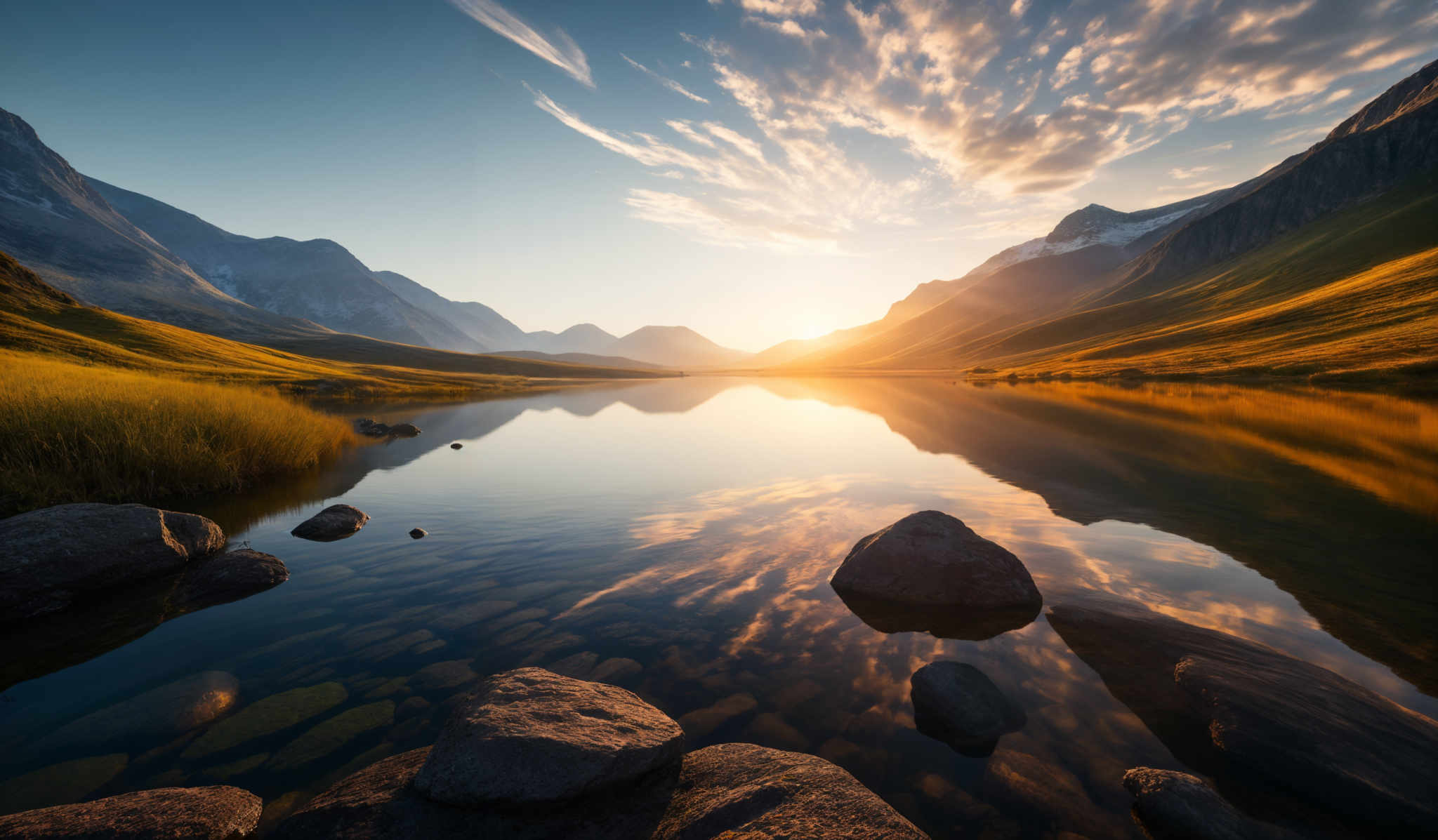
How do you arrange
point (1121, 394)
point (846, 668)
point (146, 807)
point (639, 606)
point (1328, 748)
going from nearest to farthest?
point (146, 807) < point (1328, 748) < point (846, 668) < point (639, 606) < point (1121, 394)

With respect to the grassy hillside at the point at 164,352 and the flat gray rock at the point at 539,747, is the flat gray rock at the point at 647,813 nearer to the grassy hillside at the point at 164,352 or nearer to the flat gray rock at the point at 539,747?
the flat gray rock at the point at 539,747

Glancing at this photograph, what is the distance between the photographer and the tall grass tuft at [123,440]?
14.2 metres

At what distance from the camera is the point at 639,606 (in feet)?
35.3

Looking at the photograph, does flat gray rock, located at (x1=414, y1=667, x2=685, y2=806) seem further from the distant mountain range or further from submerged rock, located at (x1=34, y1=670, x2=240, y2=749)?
the distant mountain range

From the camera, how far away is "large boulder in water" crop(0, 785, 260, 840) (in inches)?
182

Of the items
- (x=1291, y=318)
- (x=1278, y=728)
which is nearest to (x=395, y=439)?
(x=1278, y=728)

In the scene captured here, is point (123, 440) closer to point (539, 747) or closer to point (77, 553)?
point (77, 553)

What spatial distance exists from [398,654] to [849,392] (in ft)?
280

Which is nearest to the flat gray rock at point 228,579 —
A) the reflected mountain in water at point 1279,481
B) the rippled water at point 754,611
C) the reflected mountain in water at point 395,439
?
the rippled water at point 754,611

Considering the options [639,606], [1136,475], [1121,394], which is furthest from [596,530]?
[1121,394]

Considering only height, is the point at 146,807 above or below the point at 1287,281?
below

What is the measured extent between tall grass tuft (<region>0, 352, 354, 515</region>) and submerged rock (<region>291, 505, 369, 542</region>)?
5.24m

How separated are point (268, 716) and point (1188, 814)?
1106 cm

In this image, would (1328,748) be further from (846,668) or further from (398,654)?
(398,654)
